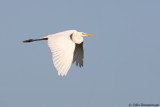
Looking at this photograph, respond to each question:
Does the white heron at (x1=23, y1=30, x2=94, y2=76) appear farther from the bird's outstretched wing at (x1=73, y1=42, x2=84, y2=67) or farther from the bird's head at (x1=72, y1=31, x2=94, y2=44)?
the bird's outstretched wing at (x1=73, y1=42, x2=84, y2=67)

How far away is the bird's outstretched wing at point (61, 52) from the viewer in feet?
37.0

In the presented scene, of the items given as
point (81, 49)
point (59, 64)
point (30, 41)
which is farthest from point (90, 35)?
point (59, 64)

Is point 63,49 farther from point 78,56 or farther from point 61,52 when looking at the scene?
point 78,56

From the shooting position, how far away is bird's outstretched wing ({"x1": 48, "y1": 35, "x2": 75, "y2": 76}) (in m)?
11.3

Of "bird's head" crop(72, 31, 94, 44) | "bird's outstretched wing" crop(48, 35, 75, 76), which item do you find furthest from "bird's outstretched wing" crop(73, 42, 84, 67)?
"bird's outstretched wing" crop(48, 35, 75, 76)

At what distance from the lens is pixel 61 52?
38.4ft

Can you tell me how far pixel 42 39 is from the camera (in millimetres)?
14383

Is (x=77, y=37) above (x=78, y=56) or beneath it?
above

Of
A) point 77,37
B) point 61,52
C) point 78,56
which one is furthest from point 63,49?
point 78,56

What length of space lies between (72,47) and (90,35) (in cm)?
301

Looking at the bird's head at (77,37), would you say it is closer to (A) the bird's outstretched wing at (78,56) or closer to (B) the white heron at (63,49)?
(B) the white heron at (63,49)

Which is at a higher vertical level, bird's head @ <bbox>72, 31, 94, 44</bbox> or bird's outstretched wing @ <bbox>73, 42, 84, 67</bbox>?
bird's head @ <bbox>72, 31, 94, 44</bbox>

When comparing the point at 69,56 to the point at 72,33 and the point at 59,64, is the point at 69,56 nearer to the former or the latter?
the point at 59,64

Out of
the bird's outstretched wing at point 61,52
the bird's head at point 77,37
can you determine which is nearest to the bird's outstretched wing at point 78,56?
the bird's head at point 77,37
